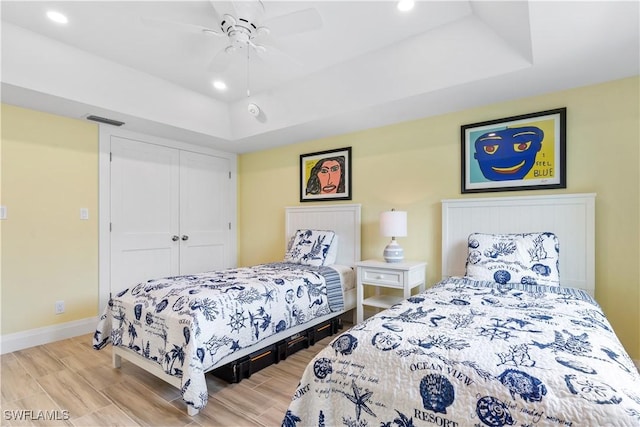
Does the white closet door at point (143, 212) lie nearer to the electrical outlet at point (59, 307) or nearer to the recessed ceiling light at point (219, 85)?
the electrical outlet at point (59, 307)

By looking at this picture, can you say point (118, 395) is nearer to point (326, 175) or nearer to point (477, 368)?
point (477, 368)

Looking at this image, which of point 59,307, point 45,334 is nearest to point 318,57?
point 59,307

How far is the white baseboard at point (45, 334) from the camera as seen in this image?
9.30 feet

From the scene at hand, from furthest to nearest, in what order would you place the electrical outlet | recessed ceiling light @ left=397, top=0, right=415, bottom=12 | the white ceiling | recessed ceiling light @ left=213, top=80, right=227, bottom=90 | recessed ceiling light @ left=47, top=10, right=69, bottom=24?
1. recessed ceiling light @ left=213, top=80, right=227, bottom=90
2. the electrical outlet
3. recessed ceiling light @ left=47, top=10, right=69, bottom=24
4. recessed ceiling light @ left=397, top=0, right=415, bottom=12
5. the white ceiling

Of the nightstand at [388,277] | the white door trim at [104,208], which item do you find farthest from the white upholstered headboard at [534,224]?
the white door trim at [104,208]

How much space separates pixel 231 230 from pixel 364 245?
7.10 feet

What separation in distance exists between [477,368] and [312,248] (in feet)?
8.29

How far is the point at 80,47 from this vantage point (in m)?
2.63

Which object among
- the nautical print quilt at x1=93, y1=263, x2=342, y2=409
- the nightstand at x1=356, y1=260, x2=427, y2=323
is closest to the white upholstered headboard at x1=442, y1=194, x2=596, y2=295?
the nightstand at x1=356, y1=260, x2=427, y2=323

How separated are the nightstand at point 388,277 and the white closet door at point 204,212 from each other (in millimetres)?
2370

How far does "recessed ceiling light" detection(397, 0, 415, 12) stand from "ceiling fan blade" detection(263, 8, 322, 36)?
23.1 inches

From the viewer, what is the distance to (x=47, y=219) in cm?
307

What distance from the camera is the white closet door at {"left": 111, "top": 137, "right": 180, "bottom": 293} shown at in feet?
11.7

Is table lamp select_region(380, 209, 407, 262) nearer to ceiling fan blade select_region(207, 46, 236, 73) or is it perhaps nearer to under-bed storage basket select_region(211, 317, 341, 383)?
under-bed storage basket select_region(211, 317, 341, 383)
